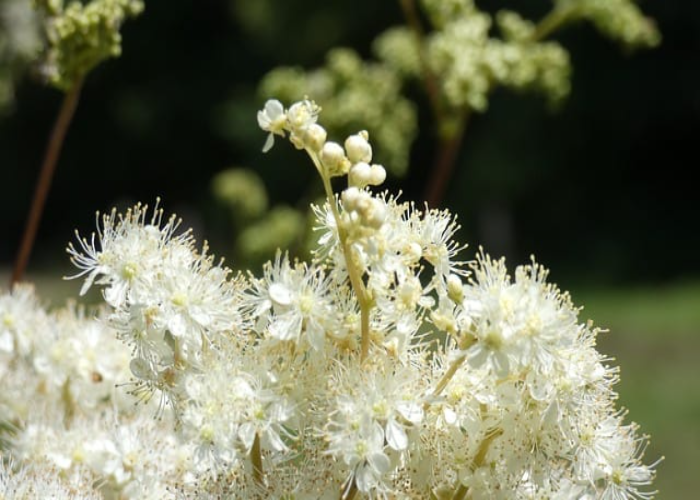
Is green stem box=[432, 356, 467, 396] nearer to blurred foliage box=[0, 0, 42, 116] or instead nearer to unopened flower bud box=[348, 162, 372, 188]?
unopened flower bud box=[348, 162, 372, 188]

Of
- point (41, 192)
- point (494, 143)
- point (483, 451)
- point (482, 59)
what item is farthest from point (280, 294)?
point (494, 143)

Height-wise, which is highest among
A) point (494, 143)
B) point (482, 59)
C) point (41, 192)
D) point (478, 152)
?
point (494, 143)

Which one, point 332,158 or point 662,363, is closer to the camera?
point 332,158

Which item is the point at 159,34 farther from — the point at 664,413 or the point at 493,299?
the point at 493,299

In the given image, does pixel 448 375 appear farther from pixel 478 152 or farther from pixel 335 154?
pixel 478 152

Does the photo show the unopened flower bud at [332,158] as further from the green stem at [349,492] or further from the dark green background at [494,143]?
the dark green background at [494,143]

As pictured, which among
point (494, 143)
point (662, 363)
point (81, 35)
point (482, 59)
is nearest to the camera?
point (81, 35)

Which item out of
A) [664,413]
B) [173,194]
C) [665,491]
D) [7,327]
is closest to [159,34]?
[173,194]

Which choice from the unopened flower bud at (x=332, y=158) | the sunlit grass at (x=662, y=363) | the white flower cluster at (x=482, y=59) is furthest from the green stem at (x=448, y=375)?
the sunlit grass at (x=662, y=363)
